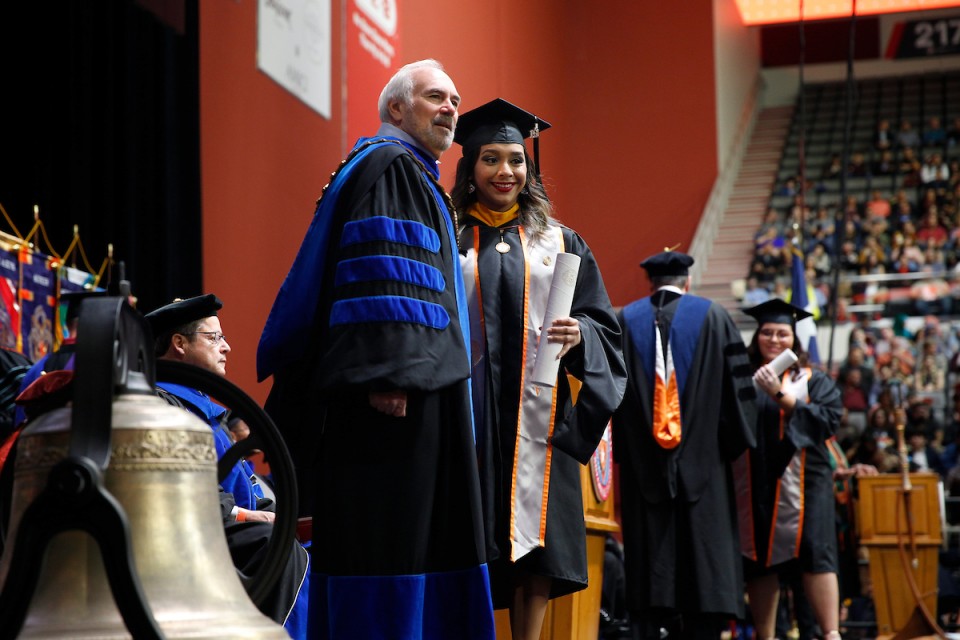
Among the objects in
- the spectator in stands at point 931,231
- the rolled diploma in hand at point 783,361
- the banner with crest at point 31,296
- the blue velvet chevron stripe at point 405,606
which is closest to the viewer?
the blue velvet chevron stripe at point 405,606

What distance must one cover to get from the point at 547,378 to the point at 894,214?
60.8ft

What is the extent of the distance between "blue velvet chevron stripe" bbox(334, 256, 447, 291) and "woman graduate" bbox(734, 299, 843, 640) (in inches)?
158

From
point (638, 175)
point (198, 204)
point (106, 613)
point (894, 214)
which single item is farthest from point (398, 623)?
point (894, 214)

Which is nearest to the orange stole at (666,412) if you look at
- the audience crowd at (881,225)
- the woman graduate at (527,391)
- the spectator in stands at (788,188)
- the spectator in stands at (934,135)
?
the woman graduate at (527,391)

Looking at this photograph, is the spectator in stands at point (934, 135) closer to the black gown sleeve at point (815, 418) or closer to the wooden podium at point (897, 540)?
the wooden podium at point (897, 540)

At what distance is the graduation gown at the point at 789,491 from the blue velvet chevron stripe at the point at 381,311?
4.21m

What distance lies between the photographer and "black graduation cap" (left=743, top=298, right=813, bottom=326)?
6848 mm

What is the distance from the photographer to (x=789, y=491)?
681 cm

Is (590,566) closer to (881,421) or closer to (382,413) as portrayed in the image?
(382,413)

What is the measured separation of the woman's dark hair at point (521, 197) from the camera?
3988 mm

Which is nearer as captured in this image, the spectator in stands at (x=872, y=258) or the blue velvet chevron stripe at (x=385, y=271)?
the blue velvet chevron stripe at (x=385, y=271)

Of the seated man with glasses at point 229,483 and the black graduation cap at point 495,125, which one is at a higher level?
the black graduation cap at point 495,125

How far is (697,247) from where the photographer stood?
18.4 metres

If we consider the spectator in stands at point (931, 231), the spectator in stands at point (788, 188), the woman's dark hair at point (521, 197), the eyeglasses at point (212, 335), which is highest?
the spectator in stands at point (788, 188)
